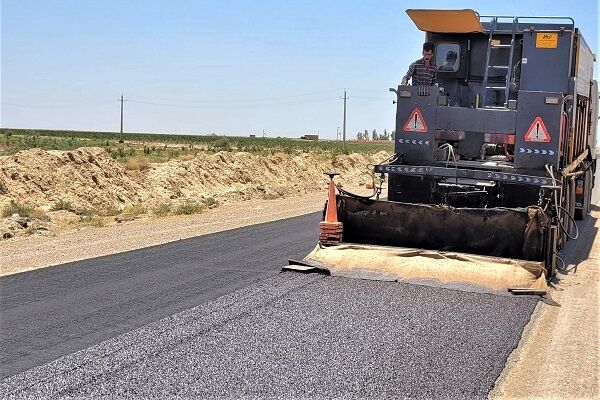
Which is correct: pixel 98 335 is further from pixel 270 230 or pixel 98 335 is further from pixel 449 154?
pixel 270 230

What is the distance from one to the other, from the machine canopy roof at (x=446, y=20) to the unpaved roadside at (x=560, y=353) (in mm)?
4564

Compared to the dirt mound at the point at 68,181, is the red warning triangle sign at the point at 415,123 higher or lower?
higher

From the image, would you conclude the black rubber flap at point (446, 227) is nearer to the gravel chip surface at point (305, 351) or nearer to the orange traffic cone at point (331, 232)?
the orange traffic cone at point (331, 232)

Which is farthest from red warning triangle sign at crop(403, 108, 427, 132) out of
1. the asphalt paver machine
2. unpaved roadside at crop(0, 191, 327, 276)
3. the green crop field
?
the green crop field

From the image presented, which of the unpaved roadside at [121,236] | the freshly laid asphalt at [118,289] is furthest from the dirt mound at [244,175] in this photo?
the freshly laid asphalt at [118,289]

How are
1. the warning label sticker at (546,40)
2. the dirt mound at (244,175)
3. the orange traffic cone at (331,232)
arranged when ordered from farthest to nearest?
the dirt mound at (244,175) < the warning label sticker at (546,40) < the orange traffic cone at (331,232)

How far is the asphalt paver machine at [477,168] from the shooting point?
29.7 feet

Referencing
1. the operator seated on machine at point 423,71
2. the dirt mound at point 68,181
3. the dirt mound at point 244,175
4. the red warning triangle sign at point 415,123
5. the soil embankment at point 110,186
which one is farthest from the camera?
the dirt mound at point 244,175

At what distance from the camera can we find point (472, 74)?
1212cm

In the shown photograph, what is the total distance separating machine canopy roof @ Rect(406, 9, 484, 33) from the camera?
37.6 ft

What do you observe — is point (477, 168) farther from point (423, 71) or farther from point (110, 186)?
point (110, 186)

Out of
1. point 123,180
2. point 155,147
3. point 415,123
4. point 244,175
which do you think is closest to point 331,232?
point 415,123

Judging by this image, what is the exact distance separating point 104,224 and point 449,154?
28.9ft

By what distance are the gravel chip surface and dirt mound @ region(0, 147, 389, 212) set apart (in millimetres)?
13789
